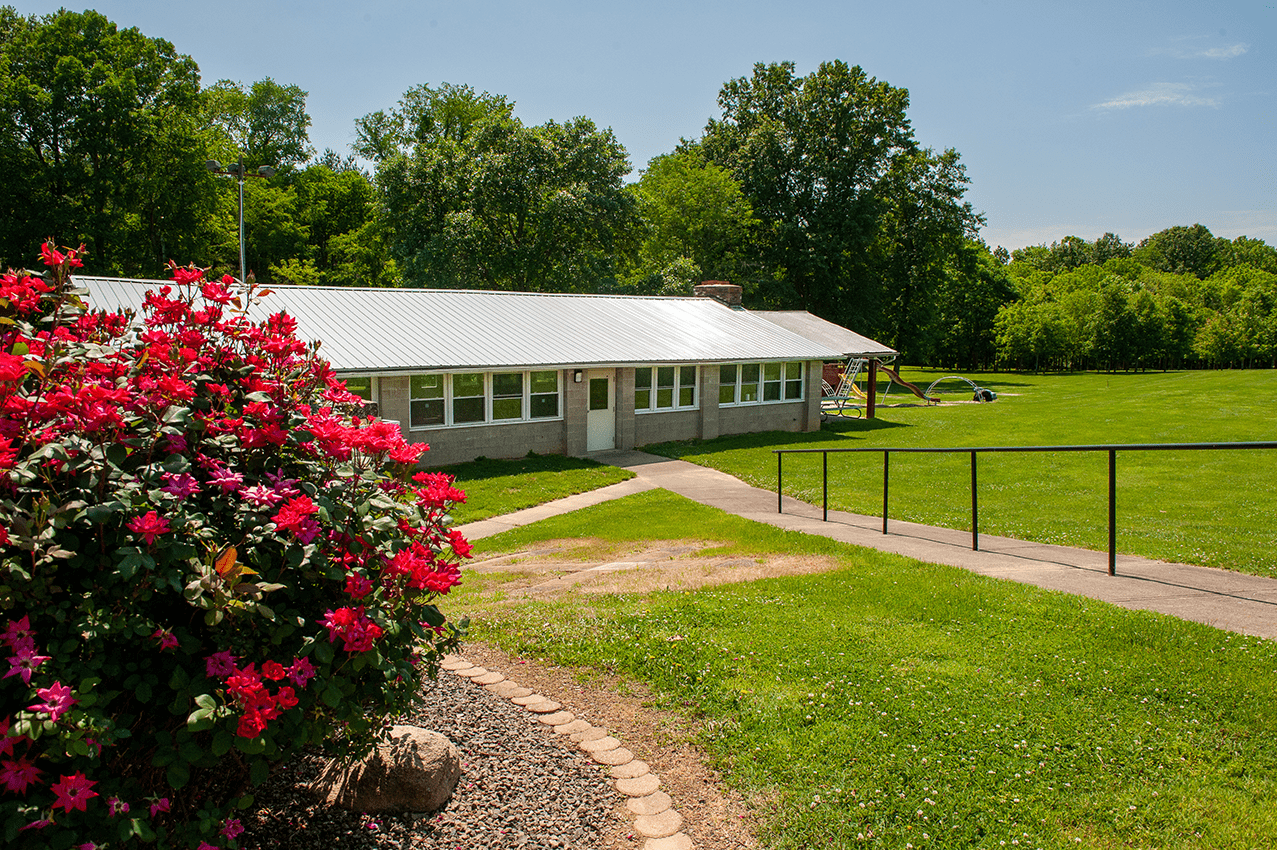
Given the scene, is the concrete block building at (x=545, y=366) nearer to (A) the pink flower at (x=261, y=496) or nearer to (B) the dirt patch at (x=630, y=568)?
(B) the dirt patch at (x=630, y=568)

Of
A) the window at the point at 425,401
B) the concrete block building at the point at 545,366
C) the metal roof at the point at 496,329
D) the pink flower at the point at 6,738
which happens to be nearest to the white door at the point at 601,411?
the concrete block building at the point at 545,366

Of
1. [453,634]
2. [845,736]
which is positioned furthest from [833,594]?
[453,634]

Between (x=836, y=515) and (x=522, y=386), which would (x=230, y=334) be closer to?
(x=836, y=515)

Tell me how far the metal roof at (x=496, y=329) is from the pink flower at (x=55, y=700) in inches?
580

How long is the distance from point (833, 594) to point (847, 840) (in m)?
3.74

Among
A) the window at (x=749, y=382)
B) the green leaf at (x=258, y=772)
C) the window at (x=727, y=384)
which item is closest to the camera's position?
the green leaf at (x=258, y=772)

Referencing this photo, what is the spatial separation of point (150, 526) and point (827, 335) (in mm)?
32145

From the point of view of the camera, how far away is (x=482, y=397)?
1905cm

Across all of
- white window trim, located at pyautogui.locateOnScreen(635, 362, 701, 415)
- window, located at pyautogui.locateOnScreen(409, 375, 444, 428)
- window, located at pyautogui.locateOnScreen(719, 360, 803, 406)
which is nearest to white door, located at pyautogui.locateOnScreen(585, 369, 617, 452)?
white window trim, located at pyautogui.locateOnScreen(635, 362, 701, 415)

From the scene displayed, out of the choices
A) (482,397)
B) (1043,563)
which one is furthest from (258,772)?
(482,397)

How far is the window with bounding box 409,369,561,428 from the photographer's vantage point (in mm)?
18188

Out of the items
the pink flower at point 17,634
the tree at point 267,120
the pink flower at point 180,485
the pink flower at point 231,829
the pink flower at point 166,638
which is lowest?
the pink flower at point 231,829

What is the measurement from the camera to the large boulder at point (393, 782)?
13.1ft

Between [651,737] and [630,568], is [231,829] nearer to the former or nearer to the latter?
[651,737]
